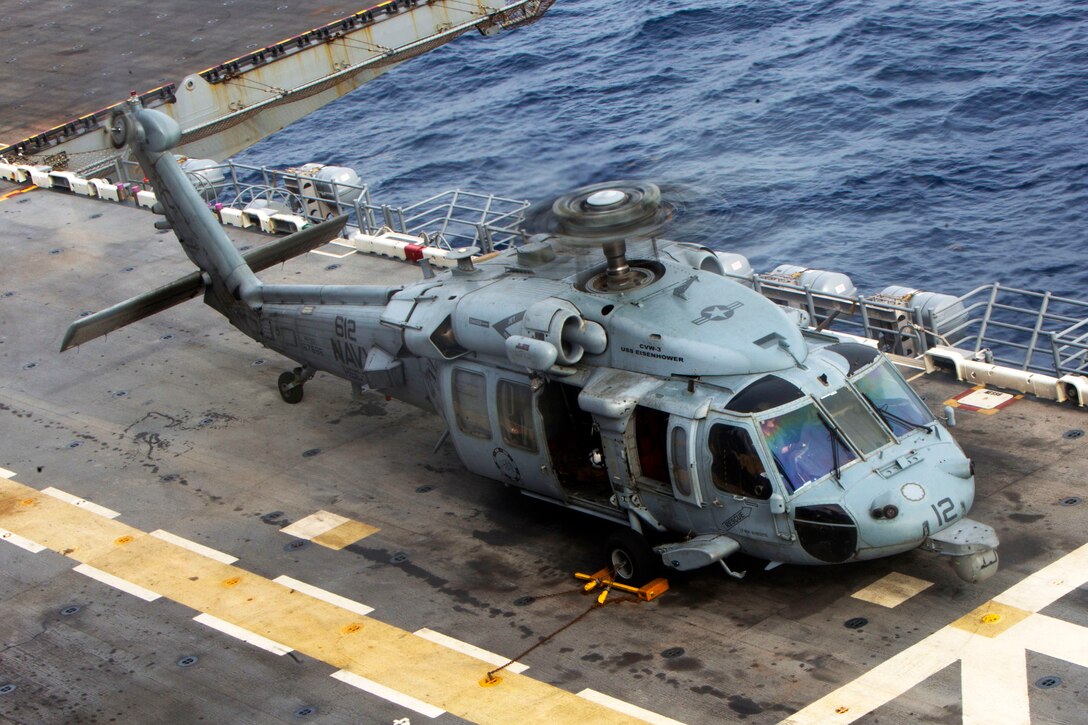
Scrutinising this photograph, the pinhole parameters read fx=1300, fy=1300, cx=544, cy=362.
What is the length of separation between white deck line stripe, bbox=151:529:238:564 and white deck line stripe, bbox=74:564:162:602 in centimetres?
118

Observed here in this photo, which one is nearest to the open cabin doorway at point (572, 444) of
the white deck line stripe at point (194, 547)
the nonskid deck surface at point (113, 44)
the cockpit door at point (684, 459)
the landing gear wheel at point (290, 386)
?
the cockpit door at point (684, 459)

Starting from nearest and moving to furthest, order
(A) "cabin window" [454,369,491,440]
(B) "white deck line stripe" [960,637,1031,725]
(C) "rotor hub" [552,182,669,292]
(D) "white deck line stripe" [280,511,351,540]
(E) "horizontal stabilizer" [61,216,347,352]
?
(B) "white deck line stripe" [960,637,1031,725] < (C) "rotor hub" [552,182,669,292] < (A) "cabin window" [454,369,491,440] < (D) "white deck line stripe" [280,511,351,540] < (E) "horizontal stabilizer" [61,216,347,352]

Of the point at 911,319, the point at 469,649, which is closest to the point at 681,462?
the point at 469,649

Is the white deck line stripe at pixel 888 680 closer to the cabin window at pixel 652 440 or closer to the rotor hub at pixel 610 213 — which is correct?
the cabin window at pixel 652 440

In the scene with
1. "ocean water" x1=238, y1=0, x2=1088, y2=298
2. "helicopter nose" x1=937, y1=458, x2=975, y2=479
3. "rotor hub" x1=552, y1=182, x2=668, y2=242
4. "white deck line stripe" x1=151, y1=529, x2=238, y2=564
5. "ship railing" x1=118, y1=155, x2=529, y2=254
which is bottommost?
"ocean water" x1=238, y1=0, x2=1088, y2=298

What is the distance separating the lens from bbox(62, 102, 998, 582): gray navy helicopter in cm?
1733

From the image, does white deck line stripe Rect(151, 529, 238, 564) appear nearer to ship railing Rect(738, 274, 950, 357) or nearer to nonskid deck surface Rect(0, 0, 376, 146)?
ship railing Rect(738, 274, 950, 357)

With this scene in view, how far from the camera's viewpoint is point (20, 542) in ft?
72.1

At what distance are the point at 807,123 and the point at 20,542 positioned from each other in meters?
40.8

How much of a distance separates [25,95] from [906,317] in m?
38.9

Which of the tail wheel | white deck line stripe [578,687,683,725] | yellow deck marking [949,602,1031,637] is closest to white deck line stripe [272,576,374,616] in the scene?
white deck line stripe [578,687,683,725]

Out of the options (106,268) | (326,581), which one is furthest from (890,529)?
(106,268)

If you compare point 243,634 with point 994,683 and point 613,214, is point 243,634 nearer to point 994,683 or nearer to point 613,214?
point 613,214

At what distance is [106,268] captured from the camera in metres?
33.6
